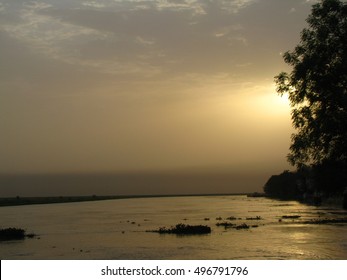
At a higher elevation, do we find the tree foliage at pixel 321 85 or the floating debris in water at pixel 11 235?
the tree foliage at pixel 321 85

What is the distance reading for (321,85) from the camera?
3394 centimetres

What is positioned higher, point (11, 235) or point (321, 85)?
point (321, 85)

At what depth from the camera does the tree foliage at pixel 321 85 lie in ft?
109

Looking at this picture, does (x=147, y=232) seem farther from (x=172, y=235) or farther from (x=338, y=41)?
(x=338, y=41)

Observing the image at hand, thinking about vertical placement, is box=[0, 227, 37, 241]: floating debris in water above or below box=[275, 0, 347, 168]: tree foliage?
below

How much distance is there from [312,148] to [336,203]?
10413cm

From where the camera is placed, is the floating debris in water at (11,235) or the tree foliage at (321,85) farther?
→ the floating debris in water at (11,235)

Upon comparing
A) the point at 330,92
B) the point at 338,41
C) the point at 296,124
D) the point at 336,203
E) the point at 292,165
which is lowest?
the point at 336,203

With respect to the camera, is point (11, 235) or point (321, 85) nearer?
point (321, 85)

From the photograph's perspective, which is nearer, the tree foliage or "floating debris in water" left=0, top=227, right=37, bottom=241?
the tree foliage

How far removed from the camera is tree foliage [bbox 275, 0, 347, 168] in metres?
33.2
